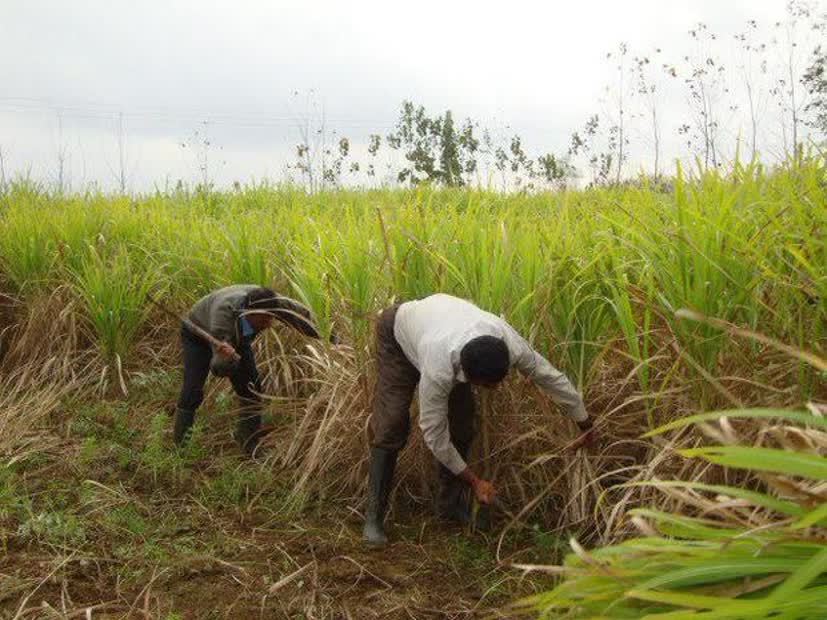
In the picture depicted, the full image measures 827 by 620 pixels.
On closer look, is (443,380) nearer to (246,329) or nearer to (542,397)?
(542,397)

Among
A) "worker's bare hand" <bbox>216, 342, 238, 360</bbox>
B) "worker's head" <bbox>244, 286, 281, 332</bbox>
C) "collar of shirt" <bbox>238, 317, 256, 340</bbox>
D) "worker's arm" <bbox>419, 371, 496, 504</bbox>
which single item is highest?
"worker's head" <bbox>244, 286, 281, 332</bbox>

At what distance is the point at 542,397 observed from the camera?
11.7 feet

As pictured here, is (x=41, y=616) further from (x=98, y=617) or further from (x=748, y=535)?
(x=748, y=535)

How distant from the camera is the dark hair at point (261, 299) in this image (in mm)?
4577

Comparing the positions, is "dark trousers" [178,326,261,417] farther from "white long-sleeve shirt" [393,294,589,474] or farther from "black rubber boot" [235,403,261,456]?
"white long-sleeve shirt" [393,294,589,474]

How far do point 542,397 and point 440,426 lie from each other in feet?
1.74

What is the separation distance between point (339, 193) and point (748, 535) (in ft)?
25.7

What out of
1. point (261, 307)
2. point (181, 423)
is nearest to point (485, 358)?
point (261, 307)

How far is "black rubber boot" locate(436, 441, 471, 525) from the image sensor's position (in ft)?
12.5

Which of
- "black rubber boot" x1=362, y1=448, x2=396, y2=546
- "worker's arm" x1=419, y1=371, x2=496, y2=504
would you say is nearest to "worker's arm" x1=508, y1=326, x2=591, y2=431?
"worker's arm" x1=419, y1=371, x2=496, y2=504

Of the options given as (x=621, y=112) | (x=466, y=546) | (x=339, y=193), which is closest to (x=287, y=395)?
(x=466, y=546)

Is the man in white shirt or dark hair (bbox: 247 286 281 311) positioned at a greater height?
dark hair (bbox: 247 286 281 311)

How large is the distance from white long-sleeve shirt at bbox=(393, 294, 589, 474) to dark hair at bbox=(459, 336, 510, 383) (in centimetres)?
9

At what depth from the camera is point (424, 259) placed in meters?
4.04
